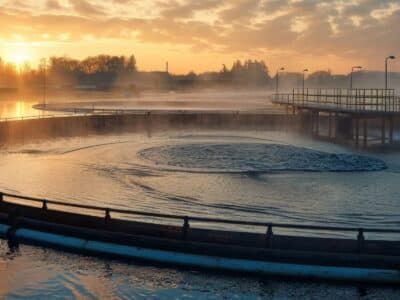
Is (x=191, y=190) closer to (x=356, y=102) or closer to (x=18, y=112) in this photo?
(x=356, y=102)

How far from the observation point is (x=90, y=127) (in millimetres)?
59062

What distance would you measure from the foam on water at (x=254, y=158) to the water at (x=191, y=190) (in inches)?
2.8

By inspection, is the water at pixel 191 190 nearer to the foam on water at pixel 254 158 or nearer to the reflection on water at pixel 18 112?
the foam on water at pixel 254 158

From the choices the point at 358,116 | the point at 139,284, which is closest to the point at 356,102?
the point at 358,116

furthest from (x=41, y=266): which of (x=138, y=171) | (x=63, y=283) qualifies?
(x=138, y=171)

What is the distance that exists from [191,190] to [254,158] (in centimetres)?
1110

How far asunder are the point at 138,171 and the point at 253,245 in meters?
18.2

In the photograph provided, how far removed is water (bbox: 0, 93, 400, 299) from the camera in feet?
44.8

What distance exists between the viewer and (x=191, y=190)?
27109 millimetres

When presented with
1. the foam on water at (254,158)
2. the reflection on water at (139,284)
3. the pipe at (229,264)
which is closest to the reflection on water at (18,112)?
the foam on water at (254,158)

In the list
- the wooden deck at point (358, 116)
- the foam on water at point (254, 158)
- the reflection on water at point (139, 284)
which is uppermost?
the wooden deck at point (358, 116)

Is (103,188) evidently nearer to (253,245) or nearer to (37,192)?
(37,192)

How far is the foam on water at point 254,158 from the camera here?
111 ft

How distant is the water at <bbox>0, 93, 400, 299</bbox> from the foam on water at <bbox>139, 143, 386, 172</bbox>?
0.23ft
